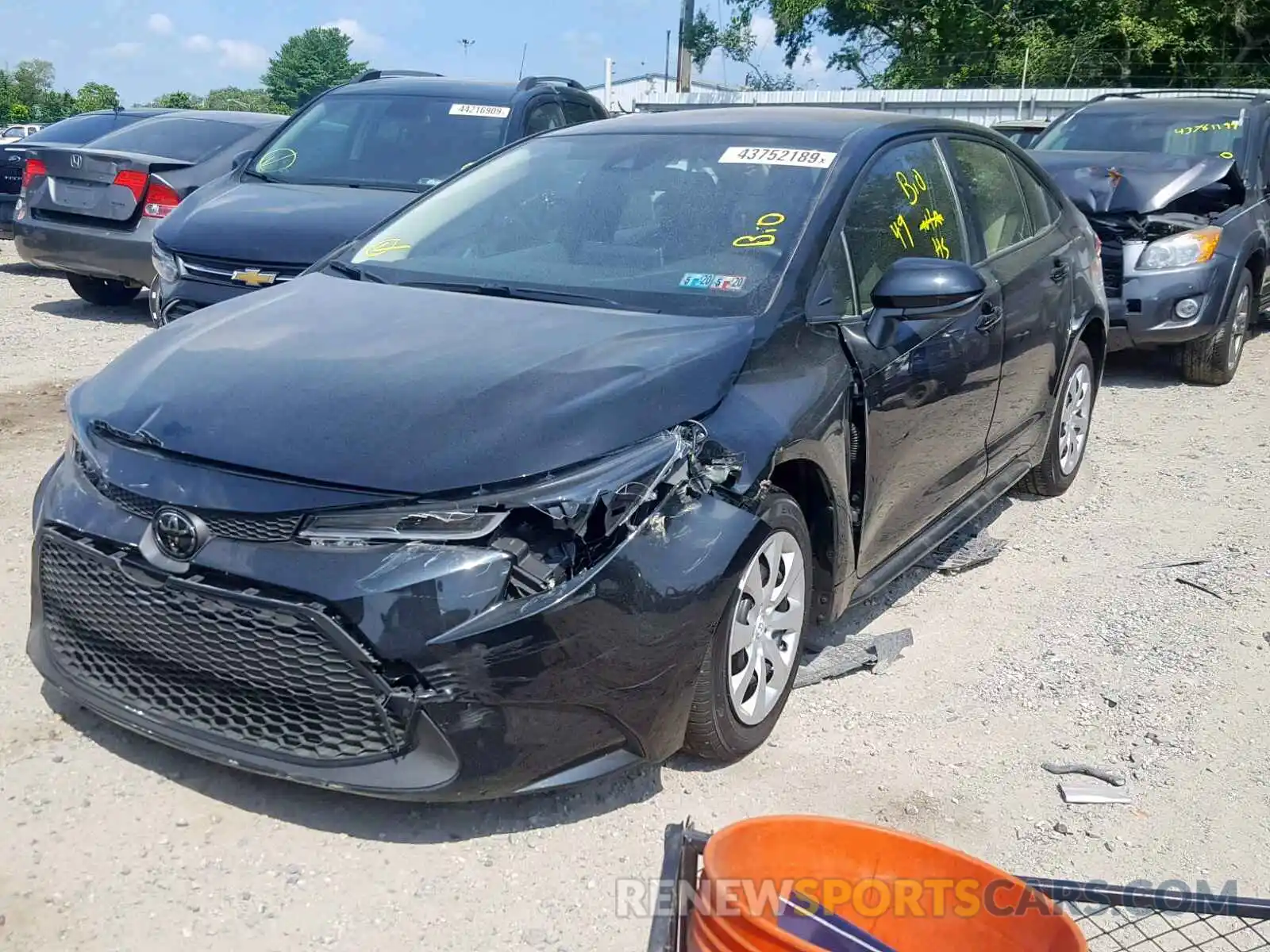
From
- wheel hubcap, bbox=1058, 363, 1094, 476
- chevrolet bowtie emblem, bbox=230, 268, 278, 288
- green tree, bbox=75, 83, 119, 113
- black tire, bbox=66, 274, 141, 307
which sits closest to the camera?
wheel hubcap, bbox=1058, 363, 1094, 476

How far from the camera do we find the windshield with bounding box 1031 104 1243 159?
890cm

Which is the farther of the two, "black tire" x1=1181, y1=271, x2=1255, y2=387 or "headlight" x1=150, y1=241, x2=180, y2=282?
"black tire" x1=1181, y1=271, x2=1255, y2=387

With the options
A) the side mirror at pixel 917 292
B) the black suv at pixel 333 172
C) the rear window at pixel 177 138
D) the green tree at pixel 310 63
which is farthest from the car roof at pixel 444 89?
the green tree at pixel 310 63

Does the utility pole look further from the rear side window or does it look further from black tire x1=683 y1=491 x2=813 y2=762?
black tire x1=683 y1=491 x2=813 y2=762

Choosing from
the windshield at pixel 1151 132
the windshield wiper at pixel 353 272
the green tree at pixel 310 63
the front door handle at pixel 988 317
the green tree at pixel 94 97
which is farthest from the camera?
the green tree at pixel 310 63

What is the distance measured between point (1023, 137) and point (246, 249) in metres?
7.54

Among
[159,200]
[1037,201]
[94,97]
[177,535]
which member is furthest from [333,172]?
[94,97]

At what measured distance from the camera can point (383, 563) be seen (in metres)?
2.69

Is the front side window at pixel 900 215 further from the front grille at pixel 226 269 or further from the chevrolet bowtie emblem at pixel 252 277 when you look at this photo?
the chevrolet bowtie emblem at pixel 252 277

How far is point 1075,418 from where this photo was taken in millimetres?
5797

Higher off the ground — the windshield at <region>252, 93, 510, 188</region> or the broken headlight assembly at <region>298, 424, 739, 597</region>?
the windshield at <region>252, 93, 510, 188</region>

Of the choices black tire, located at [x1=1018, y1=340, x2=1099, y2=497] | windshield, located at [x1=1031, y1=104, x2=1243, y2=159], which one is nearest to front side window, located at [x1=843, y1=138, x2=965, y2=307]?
black tire, located at [x1=1018, y1=340, x2=1099, y2=497]

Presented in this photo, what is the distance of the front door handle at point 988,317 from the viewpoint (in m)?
4.35

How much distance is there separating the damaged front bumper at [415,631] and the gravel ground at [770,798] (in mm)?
222
